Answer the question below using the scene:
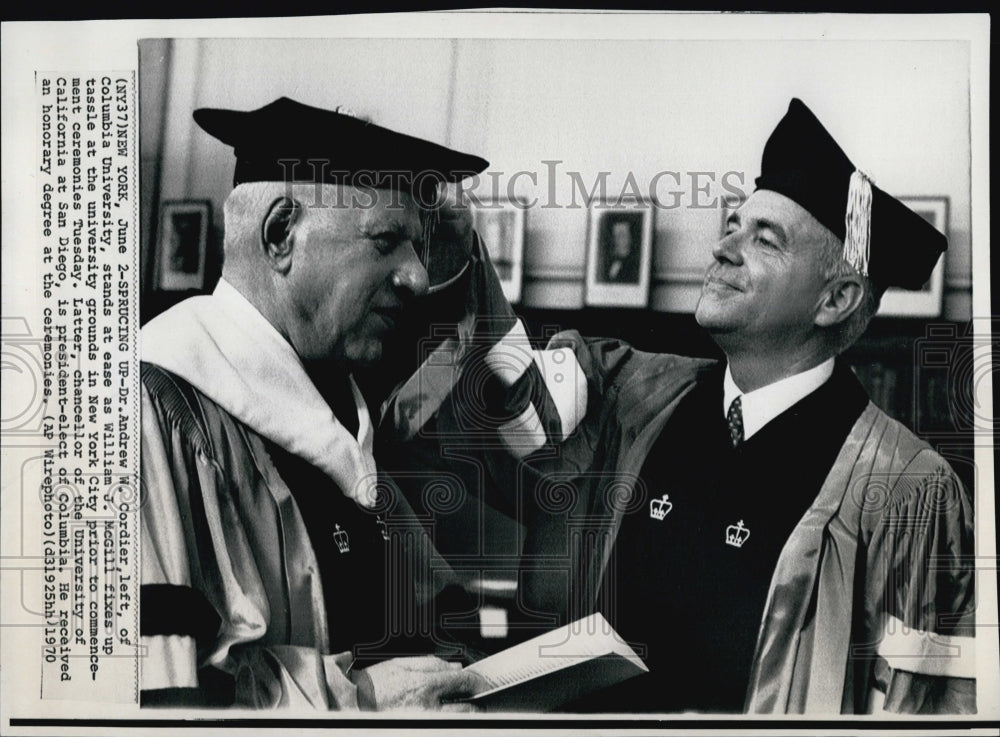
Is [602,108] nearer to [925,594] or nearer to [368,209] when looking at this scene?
[368,209]

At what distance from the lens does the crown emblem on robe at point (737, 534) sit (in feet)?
3.56

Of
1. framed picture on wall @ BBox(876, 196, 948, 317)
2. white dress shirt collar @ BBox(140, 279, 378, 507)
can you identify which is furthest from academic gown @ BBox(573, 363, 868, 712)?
white dress shirt collar @ BBox(140, 279, 378, 507)

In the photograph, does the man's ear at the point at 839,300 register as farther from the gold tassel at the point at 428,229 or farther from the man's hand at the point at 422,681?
the man's hand at the point at 422,681

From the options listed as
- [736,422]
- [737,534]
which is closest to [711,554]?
[737,534]

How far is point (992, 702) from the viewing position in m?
1.11

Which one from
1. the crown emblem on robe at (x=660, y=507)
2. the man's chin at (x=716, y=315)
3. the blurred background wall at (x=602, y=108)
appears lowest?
the crown emblem on robe at (x=660, y=507)

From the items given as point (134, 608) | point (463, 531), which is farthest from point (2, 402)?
point (463, 531)

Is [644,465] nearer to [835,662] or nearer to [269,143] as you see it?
[835,662]

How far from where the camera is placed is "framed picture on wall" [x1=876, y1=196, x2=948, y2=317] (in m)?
1.11

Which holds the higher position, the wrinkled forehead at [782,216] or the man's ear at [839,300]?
the wrinkled forehead at [782,216]

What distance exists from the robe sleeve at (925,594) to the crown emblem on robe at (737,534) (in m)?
0.17

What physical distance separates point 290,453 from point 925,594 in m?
0.90

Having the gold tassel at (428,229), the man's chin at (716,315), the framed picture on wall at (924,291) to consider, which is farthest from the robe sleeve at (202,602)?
the framed picture on wall at (924,291)

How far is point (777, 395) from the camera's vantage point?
110 centimetres
